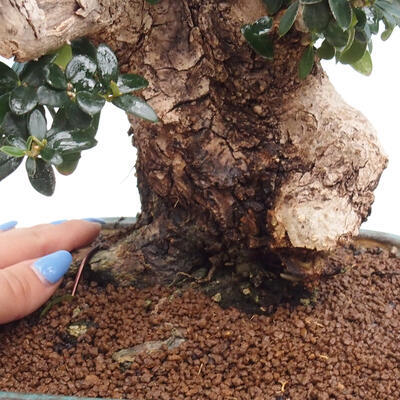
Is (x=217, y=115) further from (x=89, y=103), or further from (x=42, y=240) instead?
(x=42, y=240)

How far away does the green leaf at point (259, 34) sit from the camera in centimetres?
113

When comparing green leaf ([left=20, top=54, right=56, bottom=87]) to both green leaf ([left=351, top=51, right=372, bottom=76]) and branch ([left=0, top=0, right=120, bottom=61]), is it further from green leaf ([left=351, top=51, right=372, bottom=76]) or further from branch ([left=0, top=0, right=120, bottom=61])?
green leaf ([left=351, top=51, right=372, bottom=76])

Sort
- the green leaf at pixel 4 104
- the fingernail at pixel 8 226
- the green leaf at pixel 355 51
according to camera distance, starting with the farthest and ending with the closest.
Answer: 1. the fingernail at pixel 8 226
2. the green leaf at pixel 355 51
3. the green leaf at pixel 4 104

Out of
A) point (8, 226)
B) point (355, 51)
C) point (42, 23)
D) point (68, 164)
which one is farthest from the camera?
point (8, 226)

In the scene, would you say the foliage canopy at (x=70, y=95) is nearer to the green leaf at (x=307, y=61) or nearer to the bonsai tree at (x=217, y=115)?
the bonsai tree at (x=217, y=115)

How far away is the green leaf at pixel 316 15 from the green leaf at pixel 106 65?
0.98ft

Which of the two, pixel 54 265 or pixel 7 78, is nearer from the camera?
pixel 7 78

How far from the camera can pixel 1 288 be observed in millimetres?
1343

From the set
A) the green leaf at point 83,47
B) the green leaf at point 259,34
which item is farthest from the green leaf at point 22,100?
the green leaf at point 259,34

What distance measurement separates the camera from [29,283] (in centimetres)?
139

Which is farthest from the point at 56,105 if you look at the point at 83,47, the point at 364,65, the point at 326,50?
the point at 364,65

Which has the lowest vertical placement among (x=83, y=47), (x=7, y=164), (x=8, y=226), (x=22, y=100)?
(x=8, y=226)

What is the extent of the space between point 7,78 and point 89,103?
0.44ft

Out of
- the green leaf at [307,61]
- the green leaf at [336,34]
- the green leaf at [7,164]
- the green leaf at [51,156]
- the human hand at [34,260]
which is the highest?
the green leaf at [336,34]
